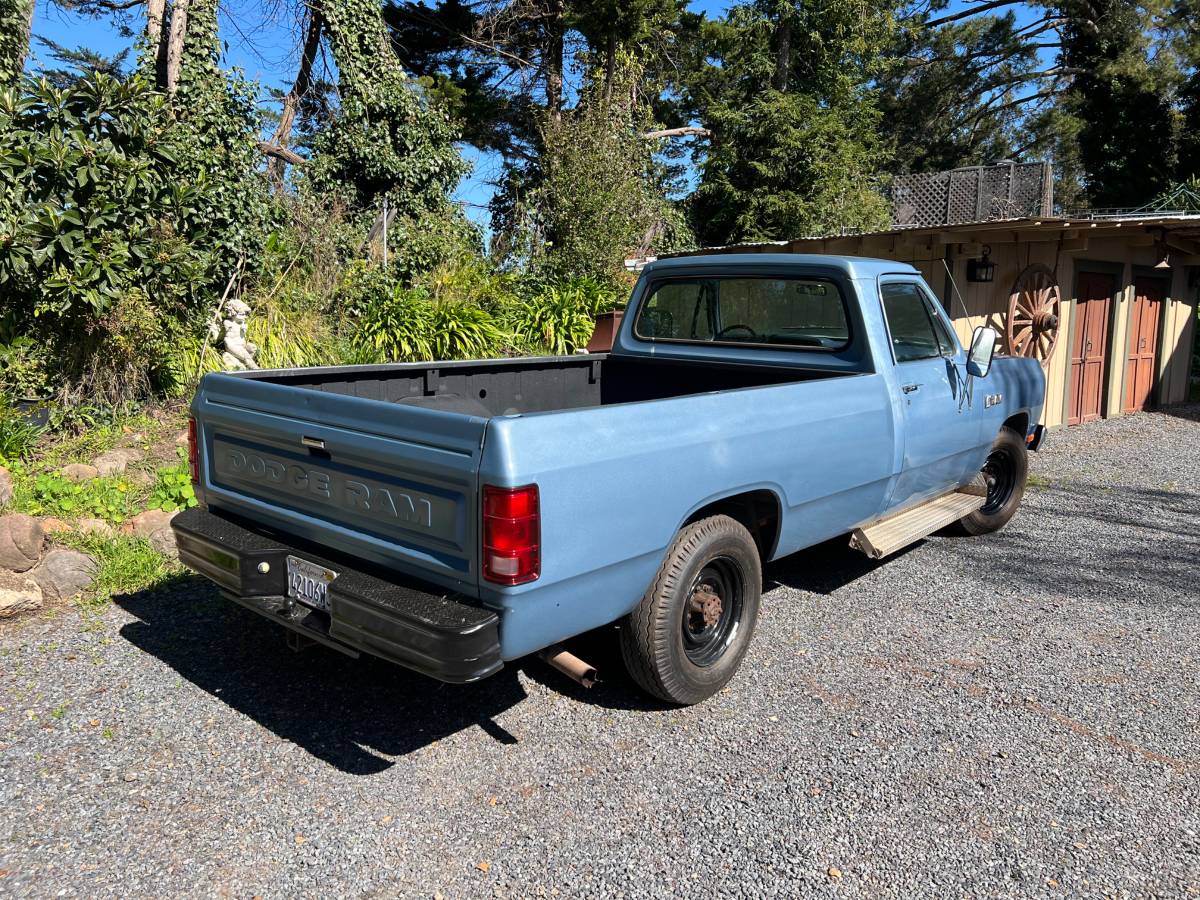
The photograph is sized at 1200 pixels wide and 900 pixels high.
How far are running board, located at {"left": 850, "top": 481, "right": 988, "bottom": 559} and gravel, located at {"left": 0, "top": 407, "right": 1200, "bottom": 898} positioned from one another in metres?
0.46

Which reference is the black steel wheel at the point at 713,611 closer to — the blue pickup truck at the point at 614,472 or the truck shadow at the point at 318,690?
the blue pickup truck at the point at 614,472

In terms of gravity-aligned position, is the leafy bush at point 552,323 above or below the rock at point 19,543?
above

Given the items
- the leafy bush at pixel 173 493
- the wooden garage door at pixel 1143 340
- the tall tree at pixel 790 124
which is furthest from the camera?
the tall tree at pixel 790 124

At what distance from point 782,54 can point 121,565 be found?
19.9 m

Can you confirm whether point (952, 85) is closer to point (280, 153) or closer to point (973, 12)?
point (973, 12)

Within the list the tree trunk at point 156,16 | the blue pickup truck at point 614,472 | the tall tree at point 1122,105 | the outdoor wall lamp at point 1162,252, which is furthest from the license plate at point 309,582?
the tall tree at point 1122,105

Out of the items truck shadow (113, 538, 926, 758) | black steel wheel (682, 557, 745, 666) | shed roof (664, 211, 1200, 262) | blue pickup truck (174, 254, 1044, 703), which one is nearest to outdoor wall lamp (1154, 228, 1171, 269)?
shed roof (664, 211, 1200, 262)

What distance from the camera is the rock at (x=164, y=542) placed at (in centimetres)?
554

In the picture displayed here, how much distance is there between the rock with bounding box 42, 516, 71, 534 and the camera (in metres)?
5.36

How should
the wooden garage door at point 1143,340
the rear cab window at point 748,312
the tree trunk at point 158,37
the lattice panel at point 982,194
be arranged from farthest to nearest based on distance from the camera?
1. the wooden garage door at point 1143,340
2. the lattice panel at point 982,194
3. the tree trunk at point 158,37
4. the rear cab window at point 748,312

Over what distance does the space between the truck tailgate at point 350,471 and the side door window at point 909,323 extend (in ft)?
9.06

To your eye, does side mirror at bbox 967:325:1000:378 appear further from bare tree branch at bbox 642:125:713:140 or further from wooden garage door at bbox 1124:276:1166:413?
bare tree branch at bbox 642:125:713:140

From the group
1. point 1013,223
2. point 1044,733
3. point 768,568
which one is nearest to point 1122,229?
point 1013,223

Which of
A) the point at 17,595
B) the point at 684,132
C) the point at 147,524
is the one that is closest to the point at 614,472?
the point at 17,595
